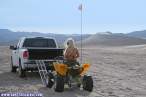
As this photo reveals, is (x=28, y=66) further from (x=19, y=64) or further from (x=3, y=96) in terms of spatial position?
(x=3, y=96)

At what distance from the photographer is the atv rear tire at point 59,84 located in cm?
1335

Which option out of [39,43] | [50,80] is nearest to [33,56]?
[39,43]

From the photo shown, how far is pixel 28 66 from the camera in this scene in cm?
1730

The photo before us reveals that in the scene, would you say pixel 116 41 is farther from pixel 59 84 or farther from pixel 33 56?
pixel 59 84

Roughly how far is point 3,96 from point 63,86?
2.01 metres

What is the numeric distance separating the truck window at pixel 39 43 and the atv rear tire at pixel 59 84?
5.99 m

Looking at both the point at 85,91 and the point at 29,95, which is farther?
the point at 85,91

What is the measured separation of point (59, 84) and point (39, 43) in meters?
6.22

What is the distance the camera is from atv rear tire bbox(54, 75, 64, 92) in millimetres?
13352

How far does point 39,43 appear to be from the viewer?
1938 centimetres

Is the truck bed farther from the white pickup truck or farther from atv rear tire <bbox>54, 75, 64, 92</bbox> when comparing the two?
atv rear tire <bbox>54, 75, 64, 92</bbox>

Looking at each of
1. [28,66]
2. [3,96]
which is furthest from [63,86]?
[28,66]

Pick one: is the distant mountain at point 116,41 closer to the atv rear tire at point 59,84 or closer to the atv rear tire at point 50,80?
the atv rear tire at point 50,80

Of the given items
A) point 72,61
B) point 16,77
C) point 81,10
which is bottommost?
point 16,77
